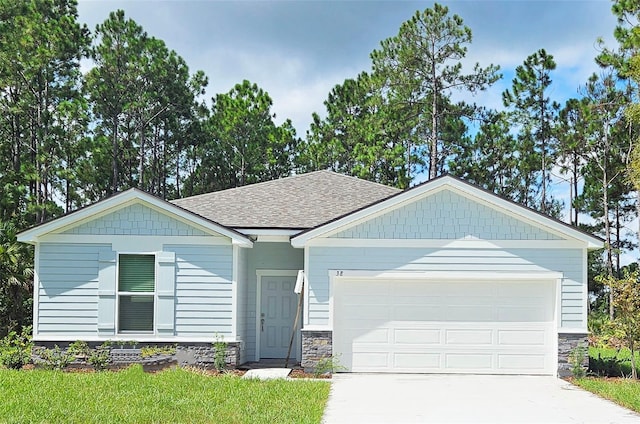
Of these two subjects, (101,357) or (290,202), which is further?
(290,202)

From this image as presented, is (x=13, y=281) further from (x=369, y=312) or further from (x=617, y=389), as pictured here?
(x=617, y=389)

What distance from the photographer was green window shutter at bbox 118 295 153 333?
14.8m

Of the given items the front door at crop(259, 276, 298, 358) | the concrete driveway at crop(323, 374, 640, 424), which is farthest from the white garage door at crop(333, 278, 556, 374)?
the front door at crop(259, 276, 298, 358)

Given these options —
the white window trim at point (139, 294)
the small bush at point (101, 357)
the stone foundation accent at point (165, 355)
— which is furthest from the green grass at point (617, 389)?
the small bush at point (101, 357)

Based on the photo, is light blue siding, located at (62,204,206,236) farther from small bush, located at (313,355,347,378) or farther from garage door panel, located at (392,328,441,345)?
garage door panel, located at (392,328,441,345)

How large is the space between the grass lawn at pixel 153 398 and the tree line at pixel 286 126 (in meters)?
10.6

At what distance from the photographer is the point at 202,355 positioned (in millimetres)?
14633

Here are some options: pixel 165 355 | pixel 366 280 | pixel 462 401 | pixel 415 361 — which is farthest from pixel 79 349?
pixel 462 401

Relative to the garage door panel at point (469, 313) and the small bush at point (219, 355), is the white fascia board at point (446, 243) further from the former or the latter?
the small bush at point (219, 355)

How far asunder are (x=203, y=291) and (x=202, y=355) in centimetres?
128

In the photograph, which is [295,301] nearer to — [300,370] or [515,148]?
[300,370]

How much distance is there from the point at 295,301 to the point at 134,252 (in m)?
3.93

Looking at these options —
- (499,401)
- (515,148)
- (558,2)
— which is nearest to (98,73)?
(515,148)

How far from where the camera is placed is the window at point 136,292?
48.4ft
